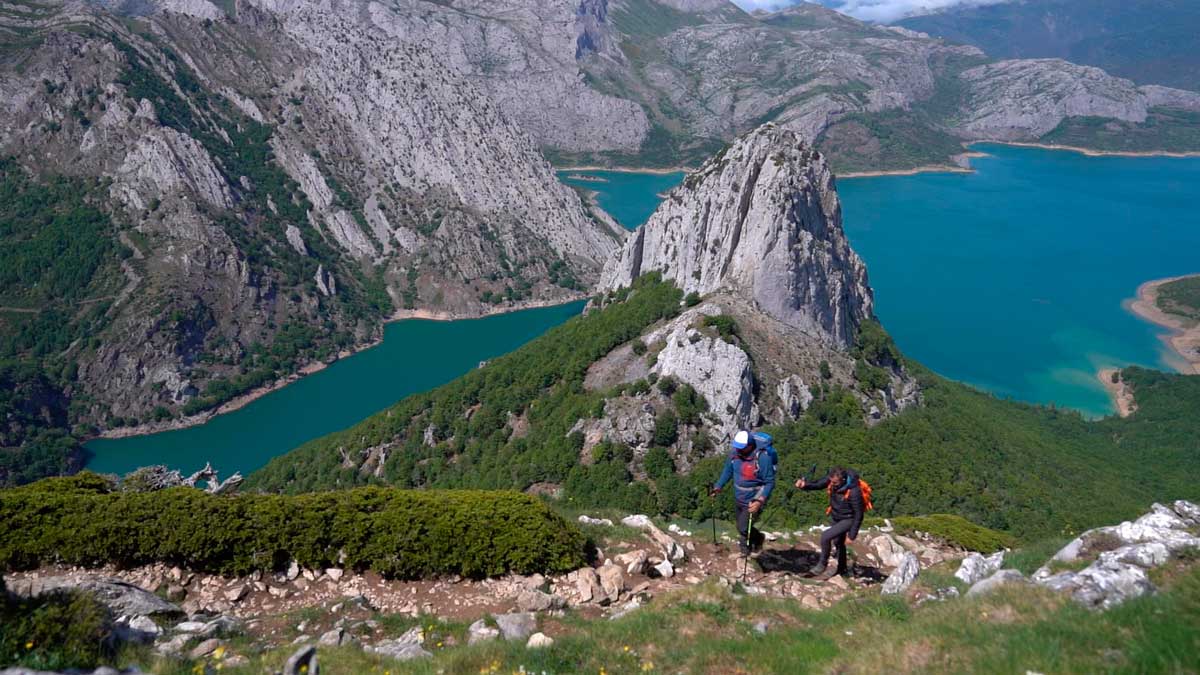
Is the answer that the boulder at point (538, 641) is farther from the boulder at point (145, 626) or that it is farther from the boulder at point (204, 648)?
the boulder at point (145, 626)

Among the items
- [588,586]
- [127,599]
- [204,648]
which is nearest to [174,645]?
[204,648]

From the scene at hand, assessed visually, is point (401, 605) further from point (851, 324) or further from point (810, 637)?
point (851, 324)

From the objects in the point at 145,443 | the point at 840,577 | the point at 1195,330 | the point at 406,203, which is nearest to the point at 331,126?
the point at 406,203

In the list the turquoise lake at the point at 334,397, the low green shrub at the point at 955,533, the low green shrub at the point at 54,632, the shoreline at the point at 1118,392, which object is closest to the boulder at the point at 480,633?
the low green shrub at the point at 54,632

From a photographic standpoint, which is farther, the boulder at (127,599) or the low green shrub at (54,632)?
the boulder at (127,599)

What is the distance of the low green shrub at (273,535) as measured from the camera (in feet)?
49.1

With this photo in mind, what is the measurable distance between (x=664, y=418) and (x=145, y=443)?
73.0 m

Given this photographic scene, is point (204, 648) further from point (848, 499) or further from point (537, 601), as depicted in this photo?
point (848, 499)

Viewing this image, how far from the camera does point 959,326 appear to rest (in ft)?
383

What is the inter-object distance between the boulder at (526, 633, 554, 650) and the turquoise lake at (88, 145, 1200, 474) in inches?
3013

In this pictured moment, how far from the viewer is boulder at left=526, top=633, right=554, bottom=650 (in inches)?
413

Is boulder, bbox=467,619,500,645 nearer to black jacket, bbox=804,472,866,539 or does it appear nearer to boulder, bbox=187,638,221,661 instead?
boulder, bbox=187,638,221,661

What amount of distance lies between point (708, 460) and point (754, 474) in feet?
93.3

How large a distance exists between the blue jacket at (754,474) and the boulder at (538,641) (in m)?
5.00
